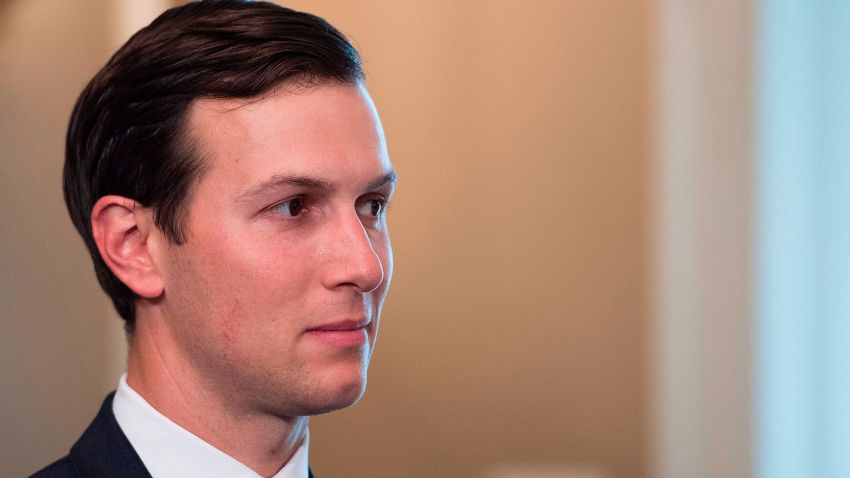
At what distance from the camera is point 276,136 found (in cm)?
155

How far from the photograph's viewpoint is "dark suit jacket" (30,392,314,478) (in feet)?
5.11

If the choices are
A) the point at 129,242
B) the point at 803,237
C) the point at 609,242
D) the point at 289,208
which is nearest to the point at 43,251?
the point at 129,242

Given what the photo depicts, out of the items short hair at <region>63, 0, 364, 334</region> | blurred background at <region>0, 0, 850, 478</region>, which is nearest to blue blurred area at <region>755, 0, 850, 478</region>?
blurred background at <region>0, 0, 850, 478</region>

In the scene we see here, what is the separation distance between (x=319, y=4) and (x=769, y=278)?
1.49 m

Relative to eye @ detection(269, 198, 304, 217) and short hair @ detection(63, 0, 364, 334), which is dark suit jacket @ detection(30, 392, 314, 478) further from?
eye @ detection(269, 198, 304, 217)

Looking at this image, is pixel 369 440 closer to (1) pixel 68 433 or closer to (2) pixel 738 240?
(1) pixel 68 433

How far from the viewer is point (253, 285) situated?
152 cm

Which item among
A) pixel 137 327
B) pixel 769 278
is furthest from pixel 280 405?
pixel 769 278

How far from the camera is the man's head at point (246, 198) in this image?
1.54 m

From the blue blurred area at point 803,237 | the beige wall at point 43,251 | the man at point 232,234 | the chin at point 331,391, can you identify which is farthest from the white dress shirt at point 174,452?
the blue blurred area at point 803,237

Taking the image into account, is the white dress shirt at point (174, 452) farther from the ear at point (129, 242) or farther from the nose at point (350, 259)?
the nose at point (350, 259)

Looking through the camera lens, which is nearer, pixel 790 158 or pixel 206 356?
pixel 206 356

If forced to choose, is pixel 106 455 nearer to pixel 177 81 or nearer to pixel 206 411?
pixel 206 411

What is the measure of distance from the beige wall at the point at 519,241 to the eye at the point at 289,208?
4.08 feet
